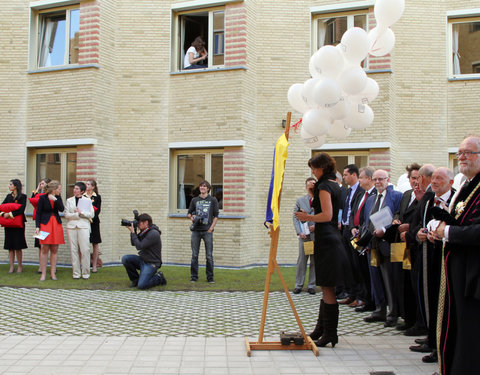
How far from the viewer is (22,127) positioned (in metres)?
14.2

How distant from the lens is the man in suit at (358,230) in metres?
8.14

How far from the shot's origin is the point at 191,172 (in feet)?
46.2

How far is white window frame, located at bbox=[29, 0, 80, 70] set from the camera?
1414 centimetres

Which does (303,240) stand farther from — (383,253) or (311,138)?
(311,138)

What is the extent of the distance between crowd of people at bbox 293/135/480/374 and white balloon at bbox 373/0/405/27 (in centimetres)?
182

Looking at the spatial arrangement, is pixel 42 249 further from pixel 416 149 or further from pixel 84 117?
pixel 416 149

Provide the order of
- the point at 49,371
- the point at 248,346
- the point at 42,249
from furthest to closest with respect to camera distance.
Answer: the point at 42,249, the point at 248,346, the point at 49,371

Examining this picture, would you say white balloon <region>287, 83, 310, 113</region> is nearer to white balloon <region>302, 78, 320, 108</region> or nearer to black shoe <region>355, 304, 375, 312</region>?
white balloon <region>302, 78, 320, 108</region>

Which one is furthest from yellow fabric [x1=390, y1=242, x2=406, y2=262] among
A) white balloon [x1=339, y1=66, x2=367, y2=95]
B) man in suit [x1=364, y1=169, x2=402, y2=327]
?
white balloon [x1=339, y1=66, x2=367, y2=95]

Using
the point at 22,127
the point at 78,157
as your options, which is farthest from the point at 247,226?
the point at 22,127

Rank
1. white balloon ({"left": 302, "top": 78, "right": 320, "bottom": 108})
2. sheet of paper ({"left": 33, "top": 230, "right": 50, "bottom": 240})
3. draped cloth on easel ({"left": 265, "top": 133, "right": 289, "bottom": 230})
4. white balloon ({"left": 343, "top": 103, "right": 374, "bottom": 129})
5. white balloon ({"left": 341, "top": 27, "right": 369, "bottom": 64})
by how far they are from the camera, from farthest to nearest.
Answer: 1. sheet of paper ({"left": 33, "top": 230, "right": 50, "bottom": 240})
2. white balloon ({"left": 343, "top": 103, "right": 374, "bottom": 129})
3. white balloon ({"left": 302, "top": 78, "right": 320, "bottom": 108})
4. white balloon ({"left": 341, "top": 27, "right": 369, "bottom": 64})
5. draped cloth on easel ({"left": 265, "top": 133, "right": 289, "bottom": 230})

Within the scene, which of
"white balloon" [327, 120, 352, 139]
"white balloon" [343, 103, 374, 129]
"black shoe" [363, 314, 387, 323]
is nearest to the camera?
"white balloon" [343, 103, 374, 129]

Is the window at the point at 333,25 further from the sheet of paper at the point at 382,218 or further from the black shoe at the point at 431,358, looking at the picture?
the black shoe at the point at 431,358

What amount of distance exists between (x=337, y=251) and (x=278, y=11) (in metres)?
9.58
